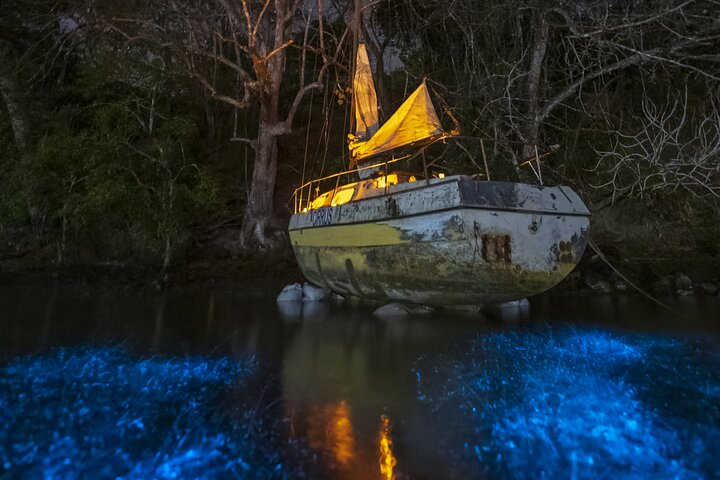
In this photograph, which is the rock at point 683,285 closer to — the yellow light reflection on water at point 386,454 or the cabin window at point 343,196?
the cabin window at point 343,196

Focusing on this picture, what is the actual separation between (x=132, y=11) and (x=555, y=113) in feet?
40.8

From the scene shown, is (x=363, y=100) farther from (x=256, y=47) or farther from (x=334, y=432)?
(x=334, y=432)

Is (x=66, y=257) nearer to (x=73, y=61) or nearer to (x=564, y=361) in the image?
(x=73, y=61)

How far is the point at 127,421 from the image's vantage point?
9.66 feet

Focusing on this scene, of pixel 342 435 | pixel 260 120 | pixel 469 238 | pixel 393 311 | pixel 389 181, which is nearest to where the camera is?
pixel 342 435

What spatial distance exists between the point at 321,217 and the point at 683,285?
28.4ft

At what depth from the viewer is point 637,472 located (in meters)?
2.29

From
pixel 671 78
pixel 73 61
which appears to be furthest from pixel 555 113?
pixel 73 61

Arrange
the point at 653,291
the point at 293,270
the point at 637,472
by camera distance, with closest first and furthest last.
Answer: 1. the point at 637,472
2. the point at 653,291
3. the point at 293,270

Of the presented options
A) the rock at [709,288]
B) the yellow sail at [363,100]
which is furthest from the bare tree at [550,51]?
the rock at [709,288]

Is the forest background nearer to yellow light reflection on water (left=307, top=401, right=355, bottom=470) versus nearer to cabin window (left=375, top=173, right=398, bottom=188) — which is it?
cabin window (left=375, top=173, right=398, bottom=188)

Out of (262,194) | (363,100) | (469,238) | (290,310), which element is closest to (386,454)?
(469,238)

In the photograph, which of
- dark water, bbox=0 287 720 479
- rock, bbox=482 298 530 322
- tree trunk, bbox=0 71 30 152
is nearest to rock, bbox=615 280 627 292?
rock, bbox=482 298 530 322

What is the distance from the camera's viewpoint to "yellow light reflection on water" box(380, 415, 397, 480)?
227 centimetres
